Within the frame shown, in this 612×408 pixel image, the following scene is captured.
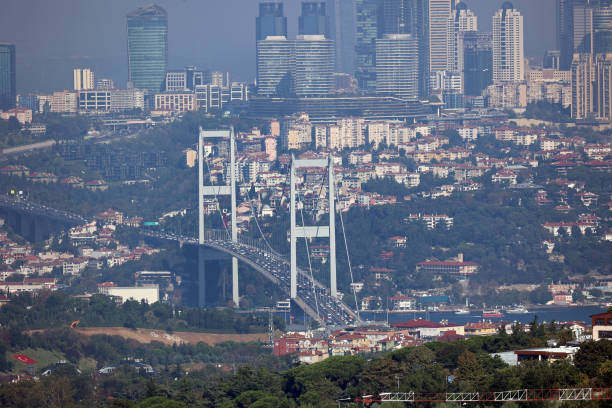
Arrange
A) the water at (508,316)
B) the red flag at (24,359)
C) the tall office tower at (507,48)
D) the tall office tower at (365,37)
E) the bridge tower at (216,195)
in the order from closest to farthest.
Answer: the red flag at (24,359) → the water at (508,316) → the bridge tower at (216,195) → the tall office tower at (507,48) → the tall office tower at (365,37)

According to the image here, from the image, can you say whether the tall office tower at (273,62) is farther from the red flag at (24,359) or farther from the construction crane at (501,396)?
the construction crane at (501,396)

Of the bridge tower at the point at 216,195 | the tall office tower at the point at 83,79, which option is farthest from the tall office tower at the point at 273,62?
the bridge tower at the point at 216,195

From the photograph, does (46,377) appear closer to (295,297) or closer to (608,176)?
(295,297)

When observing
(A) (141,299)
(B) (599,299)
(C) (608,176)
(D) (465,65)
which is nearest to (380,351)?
(A) (141,299)

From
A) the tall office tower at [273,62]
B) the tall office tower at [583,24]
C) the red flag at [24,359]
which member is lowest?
the red flag at [24,359]

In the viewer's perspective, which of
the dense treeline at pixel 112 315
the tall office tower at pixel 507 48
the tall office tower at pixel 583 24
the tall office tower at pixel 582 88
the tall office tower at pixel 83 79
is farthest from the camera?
the tall office tower at pixel 507 48

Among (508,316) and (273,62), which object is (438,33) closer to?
(273,62)
